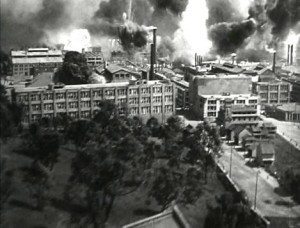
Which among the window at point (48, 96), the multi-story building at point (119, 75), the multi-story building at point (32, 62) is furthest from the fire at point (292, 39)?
the window at point (48, 96)

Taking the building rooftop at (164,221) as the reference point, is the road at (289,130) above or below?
above

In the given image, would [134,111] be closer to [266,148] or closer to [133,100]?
[133,100]

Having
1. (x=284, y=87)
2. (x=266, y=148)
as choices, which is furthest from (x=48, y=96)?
(x=284, y=87)

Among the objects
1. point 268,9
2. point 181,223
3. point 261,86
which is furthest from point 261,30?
point 181,223

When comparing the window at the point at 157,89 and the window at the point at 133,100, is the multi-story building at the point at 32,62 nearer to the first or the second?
the window at the point at 133,100

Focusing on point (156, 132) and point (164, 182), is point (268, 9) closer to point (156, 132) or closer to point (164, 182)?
point (156, 132)

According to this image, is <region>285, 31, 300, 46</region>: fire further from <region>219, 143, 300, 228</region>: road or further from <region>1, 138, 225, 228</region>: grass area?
<region>1, 138, 225, 228</region>: grass area

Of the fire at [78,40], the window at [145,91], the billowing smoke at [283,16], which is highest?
the billowing smoke at [283,16]
